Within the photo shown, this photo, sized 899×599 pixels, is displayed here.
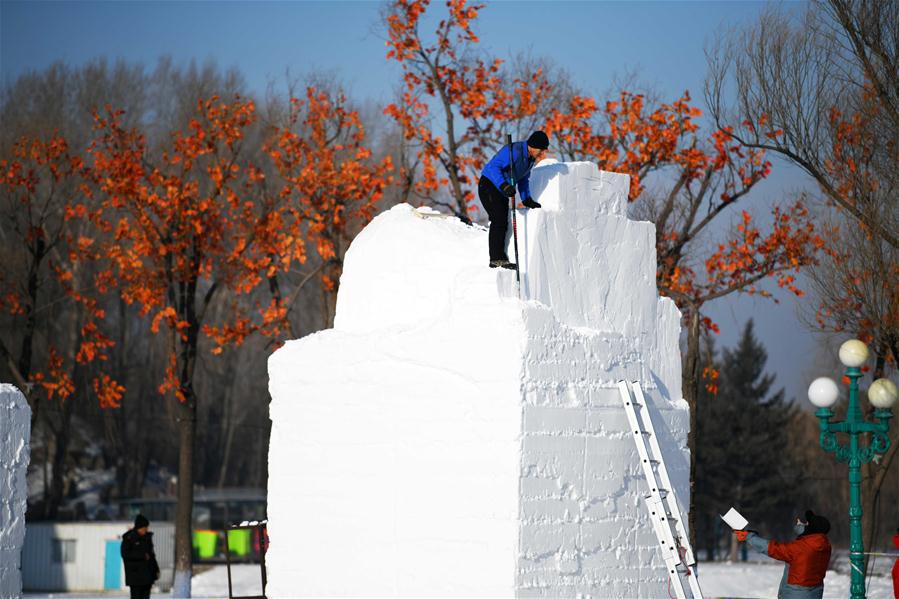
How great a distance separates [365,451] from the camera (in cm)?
966

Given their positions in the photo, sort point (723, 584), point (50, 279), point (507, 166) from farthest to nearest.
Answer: point (50, 279) → point (723, 584) → point (507, 166)

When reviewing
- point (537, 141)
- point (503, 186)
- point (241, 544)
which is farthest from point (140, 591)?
point (241, 544)

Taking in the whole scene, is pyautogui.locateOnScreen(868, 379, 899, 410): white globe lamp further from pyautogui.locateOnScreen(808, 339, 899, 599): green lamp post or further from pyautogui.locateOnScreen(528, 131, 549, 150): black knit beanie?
pyautogui.locateOnScreen(528, 131, 549, 150): black knit beanie

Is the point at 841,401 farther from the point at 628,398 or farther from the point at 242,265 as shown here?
the point at 628,398

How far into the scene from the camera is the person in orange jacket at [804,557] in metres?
9.82

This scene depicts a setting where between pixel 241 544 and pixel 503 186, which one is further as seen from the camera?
pixel 241 544

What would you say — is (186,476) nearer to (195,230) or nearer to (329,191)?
(195,230)

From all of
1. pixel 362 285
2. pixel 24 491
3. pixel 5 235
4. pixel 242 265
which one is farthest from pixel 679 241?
pixel 5 235

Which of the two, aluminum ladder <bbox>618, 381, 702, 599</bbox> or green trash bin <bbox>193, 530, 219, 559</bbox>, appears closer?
aluminum ladder <bbox>618, 381, 702, 599</bbox>

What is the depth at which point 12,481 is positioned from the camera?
11.1 metres

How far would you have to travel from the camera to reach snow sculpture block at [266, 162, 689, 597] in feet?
28.7

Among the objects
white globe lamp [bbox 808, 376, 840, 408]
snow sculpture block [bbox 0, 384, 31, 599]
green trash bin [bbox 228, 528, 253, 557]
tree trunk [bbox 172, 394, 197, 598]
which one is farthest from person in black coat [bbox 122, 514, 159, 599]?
green trash bin [bbox 228, 528, 253, 557]

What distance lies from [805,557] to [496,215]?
11.6 feet

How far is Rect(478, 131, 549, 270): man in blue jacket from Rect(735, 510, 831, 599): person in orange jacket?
2.96m
